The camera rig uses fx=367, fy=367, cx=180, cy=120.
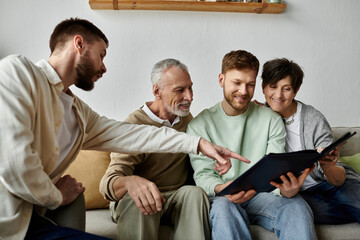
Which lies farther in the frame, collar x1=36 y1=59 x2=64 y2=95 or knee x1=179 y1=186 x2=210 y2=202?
knee x1=179 y1=186 x2=210 y2=202

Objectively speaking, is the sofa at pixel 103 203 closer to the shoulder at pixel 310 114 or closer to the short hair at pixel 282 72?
the shoulder at pixel 310 114

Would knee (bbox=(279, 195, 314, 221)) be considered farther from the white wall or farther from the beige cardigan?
the white wall

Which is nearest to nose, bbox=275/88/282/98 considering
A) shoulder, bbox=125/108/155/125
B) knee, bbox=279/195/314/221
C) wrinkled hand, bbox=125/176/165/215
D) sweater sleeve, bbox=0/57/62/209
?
knee, bbox=279/195/314/221

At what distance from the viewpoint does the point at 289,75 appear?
1.91 m

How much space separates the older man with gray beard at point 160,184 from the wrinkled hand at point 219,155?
0.18 metres

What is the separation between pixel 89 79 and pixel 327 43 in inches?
80.0

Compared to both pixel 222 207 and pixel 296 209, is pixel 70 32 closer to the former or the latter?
pixel 222 207

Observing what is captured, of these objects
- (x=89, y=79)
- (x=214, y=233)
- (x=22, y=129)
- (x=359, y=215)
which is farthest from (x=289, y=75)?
(x=22, y=129)

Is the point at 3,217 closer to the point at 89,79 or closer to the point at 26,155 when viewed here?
the point at 26,155

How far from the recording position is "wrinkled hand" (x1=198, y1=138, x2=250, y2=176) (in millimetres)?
1395

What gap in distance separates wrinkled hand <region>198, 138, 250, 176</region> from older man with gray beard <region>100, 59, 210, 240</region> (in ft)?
0.58

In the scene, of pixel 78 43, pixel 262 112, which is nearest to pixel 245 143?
pixel 262 112

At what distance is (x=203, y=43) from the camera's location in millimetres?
2584

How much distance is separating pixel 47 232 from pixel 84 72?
22.7 inches
